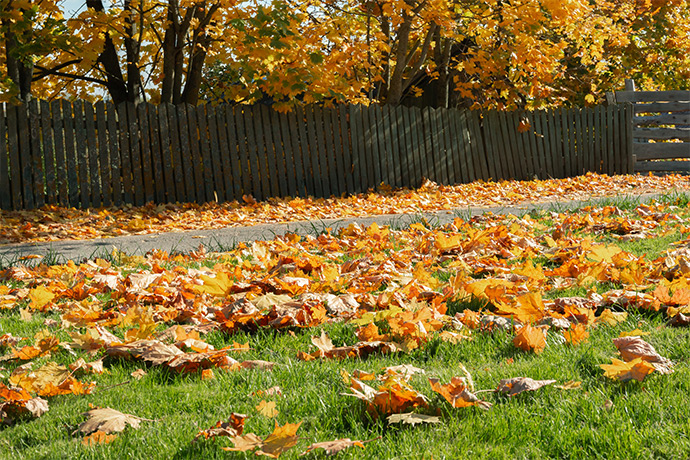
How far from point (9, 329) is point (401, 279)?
192 cm

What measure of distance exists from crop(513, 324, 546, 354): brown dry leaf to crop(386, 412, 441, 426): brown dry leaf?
0.68 meters

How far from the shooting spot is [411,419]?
185 centimetres

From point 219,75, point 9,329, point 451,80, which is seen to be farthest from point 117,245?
point 219,75

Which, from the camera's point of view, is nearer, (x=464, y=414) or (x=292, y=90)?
(x=464, y=414)

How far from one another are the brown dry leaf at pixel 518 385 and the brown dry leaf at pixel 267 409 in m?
0.69

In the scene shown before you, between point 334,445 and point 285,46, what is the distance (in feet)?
25.4

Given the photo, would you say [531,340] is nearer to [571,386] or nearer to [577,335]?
[577,335]

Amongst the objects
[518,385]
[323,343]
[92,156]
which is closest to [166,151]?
[92,156]

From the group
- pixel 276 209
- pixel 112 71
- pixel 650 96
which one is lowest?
pixel 276 209

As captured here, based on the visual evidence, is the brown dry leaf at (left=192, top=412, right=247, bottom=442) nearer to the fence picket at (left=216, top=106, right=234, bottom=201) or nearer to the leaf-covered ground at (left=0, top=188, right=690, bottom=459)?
the leaf-covered ground at (left=0, top=188, right=690, bottom=459)

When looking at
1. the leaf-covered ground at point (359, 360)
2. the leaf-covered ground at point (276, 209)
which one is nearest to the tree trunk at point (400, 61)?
the leaf-covered ground at point (276, 209)

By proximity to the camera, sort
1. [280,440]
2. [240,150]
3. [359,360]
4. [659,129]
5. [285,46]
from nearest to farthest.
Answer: [280,440] < [359,360] < [285,46] < [240,150] < [659,129]

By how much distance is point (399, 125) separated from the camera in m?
11.9

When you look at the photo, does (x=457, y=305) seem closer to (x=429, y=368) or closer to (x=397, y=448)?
(x=429, y=368)
